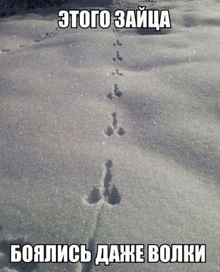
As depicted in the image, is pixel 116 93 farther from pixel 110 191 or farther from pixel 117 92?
pixel 110 191

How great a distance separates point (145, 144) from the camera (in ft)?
7.34

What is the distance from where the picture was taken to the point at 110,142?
7.39 feet

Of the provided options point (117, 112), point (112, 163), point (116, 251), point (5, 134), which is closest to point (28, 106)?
point (5, 134)

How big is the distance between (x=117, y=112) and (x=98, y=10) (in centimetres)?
228

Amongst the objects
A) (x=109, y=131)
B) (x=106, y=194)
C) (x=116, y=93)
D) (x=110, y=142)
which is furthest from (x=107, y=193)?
(x=116, y=93)

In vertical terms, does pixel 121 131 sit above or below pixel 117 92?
below

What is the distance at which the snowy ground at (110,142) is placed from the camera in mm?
1681

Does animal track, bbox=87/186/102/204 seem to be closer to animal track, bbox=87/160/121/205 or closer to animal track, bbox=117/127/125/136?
animal track, bbox=87/160/121/205

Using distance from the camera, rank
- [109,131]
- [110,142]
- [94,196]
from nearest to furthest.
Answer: [94,196] < [110,142] < [109,131]

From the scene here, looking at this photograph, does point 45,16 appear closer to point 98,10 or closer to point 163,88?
point 98,10

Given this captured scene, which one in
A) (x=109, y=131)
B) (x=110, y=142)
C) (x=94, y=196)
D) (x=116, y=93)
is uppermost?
(x=116, y=93)

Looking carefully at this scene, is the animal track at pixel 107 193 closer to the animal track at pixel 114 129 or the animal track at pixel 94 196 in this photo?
the animal track at pixel 94 196

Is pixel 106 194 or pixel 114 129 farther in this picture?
pixel 114 129

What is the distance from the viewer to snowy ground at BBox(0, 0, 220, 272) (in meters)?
Answer: 1.68
